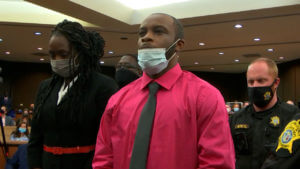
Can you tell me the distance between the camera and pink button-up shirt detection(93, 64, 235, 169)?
4.69 ft

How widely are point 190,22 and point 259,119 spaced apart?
6.41 meters

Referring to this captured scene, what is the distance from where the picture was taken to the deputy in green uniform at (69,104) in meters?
2.06

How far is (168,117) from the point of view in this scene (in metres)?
1.51

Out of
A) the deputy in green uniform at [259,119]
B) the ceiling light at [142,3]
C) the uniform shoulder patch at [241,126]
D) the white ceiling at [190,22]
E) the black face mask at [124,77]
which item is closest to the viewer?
the deputy in green uniform at [259,119]

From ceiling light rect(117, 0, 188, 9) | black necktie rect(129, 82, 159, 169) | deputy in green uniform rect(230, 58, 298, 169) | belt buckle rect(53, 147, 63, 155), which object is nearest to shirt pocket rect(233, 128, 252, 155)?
deputy in green uniform rect(230, 58, 298, 169)

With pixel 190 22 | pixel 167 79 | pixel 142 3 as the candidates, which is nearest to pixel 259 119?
pixel 167 79

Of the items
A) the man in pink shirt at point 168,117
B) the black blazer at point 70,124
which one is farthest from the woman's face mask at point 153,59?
the black blazer at point 70,124

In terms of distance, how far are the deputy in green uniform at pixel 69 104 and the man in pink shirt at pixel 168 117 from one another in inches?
14.9

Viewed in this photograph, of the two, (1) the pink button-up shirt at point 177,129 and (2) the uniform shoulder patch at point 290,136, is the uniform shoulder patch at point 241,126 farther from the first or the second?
(2) the uniform shoulder patch at point 290,136

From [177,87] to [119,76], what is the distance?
1465mm

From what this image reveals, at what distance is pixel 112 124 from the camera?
1.68 metres

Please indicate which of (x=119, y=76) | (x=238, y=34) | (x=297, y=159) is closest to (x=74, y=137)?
(x=119, y=76)

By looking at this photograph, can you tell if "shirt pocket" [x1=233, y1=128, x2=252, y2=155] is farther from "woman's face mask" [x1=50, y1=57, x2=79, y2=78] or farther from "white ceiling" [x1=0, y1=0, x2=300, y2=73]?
"white ceiling" [x1=0, y1=0, x2=300, y2=73]

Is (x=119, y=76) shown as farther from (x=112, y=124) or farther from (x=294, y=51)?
(x=294, y=51)
